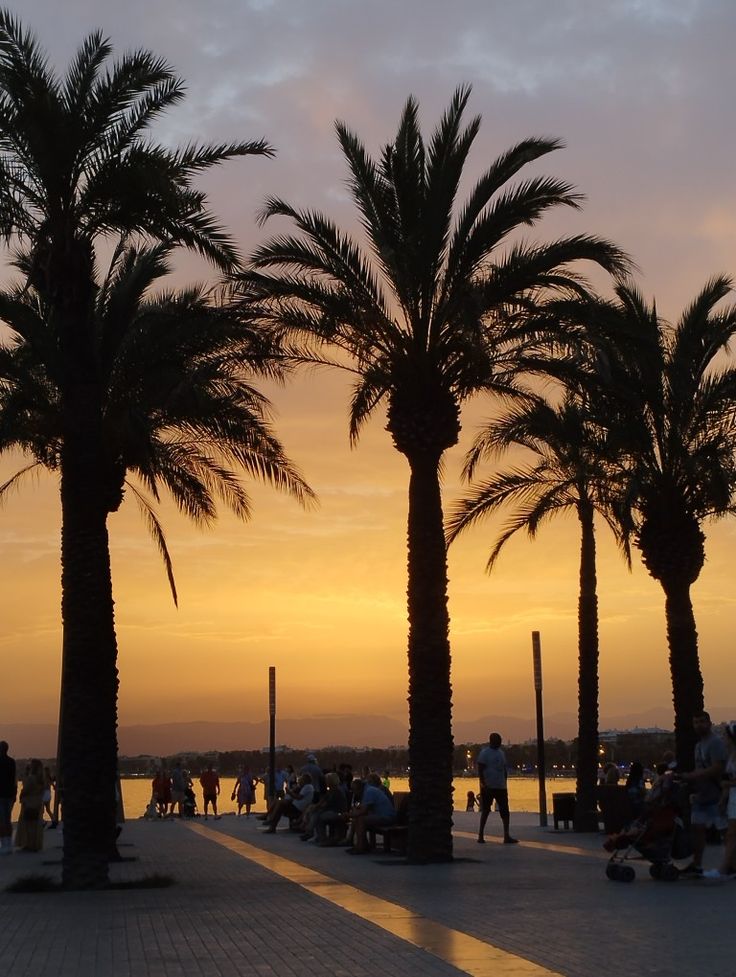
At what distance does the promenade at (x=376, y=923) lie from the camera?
942 centimetres

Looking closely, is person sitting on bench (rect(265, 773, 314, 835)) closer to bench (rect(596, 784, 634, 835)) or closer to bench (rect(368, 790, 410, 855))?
bench (rect(368, 790, 410, 855))

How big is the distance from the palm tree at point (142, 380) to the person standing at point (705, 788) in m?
6.95

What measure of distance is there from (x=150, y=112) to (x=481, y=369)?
5.75 metres

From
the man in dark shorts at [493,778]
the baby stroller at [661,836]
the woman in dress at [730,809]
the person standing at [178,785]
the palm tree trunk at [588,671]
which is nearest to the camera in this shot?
the woman in dress at [730,809]

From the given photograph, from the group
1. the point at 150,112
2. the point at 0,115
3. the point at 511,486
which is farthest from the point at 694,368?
the point at 0,115

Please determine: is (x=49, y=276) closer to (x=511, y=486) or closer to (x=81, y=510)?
(x=81, y=510)

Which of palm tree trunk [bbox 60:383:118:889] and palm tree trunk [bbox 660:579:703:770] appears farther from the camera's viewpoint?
palm tree trunk [bbox 660:579:703:770]

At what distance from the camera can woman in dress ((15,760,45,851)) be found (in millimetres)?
24359

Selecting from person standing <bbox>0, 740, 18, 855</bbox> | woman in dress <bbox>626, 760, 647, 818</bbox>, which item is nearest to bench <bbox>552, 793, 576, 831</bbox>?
woman in dress <bbox>626, 760, 647, 818</bbox>

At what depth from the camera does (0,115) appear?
16828mm

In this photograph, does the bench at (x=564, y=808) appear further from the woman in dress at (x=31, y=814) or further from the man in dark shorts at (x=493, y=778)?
the woman in dress at (x=31, y=814)

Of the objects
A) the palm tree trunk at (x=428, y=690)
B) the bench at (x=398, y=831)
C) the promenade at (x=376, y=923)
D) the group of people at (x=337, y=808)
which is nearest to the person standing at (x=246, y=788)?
the group of people at (x=337, y=808)

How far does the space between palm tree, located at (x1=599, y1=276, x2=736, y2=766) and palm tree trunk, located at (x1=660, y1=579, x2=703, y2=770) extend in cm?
2

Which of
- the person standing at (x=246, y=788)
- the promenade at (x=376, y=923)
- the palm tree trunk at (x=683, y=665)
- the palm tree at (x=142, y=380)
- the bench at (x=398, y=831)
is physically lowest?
the promenade at (x=376, y=923)
